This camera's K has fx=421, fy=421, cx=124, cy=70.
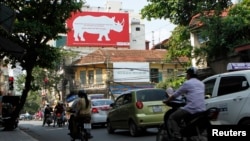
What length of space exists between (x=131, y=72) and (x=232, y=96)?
40.9m

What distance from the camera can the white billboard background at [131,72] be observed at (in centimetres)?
4953

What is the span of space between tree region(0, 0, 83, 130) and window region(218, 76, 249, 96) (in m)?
10.8

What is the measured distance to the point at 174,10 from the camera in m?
29.8

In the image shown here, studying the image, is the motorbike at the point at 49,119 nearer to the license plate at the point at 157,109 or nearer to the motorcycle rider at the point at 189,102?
the license plate at the point at 157,109

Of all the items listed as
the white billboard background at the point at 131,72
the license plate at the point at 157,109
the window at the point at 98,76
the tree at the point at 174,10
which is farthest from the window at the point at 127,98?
the window at the point at 98,76

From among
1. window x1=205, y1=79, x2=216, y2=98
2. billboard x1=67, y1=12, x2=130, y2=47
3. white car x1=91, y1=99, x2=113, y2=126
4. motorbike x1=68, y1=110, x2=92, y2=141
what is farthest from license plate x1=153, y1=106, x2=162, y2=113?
billboard x1=67, y1=12, x2=130, y2=47

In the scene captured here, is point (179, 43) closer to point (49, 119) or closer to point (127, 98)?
point (49, 119)

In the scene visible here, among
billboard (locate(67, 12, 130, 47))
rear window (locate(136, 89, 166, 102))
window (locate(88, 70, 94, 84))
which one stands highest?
billboard (locate(67, 12, 130, 47))

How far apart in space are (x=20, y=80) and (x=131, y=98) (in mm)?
46867

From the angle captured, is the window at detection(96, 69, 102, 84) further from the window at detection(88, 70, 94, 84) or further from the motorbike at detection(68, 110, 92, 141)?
the motorbike at detection(68, 110, 92, 141)

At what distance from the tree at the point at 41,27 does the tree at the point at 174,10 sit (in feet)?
35.6

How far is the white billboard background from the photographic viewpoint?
49.5m

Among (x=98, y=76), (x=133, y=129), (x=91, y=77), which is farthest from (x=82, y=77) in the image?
(x=133, y=129)

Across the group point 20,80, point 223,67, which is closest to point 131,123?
point 223,67
